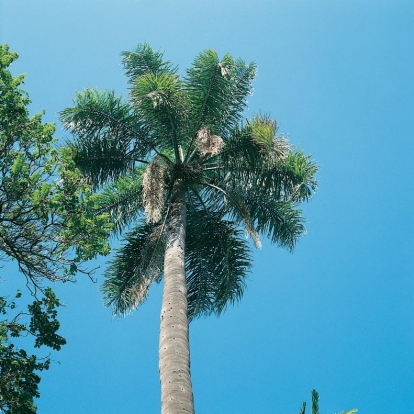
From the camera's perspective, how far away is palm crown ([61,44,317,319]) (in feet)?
47.7

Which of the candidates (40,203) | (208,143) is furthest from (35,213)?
(208,143)

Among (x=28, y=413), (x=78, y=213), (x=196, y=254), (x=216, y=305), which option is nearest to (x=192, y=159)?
(x=196, y=254)

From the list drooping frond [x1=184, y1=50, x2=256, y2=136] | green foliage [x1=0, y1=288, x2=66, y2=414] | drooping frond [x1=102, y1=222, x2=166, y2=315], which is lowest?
green foliage [x1=0, y1=288, x2=66, y2=414]

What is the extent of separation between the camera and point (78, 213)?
10633 mm

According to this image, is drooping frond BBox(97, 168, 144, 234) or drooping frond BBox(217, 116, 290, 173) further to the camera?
drooping frond BBox(97, 168, 144, 234)

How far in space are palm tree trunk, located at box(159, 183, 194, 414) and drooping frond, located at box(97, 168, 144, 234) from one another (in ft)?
9.07

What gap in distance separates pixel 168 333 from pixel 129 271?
5444 mm

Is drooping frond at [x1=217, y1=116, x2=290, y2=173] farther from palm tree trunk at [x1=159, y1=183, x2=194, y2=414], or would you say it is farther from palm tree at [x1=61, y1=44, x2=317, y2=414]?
palm tree trunk at [x1=159, y1=183, x2=194, y2=414]

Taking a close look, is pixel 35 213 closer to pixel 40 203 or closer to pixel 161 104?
pixel 40 203

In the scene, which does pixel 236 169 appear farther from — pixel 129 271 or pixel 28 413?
pixel 28 413

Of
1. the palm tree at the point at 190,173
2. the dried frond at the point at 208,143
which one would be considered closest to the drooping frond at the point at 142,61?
the palm tree at the point at 190,173

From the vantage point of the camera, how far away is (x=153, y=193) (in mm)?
13664

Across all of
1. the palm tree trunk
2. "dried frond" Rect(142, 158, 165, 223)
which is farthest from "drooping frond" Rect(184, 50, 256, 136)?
the palm tree trunk

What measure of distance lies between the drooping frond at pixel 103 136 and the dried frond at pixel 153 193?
2.06 metres
